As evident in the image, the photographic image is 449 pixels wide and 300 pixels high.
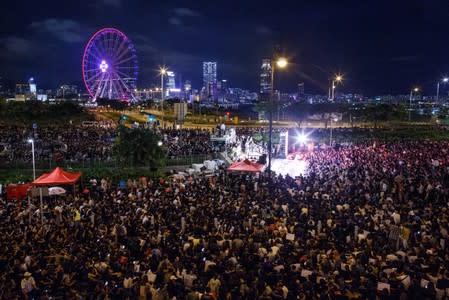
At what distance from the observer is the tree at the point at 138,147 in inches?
902

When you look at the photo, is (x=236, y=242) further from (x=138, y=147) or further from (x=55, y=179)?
(x=138, y=147)

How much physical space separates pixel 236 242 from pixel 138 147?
1330 cm

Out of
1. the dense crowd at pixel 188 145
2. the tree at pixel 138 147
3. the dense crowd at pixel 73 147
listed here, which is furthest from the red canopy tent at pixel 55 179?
the dense crowd at pixel 188 145

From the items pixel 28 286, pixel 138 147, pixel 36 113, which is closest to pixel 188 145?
pixel 138 147

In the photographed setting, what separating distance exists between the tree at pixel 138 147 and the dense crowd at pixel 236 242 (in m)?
4.75

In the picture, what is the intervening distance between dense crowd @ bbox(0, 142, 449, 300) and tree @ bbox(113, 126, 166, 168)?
15.6 ft

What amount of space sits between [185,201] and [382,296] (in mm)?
8829

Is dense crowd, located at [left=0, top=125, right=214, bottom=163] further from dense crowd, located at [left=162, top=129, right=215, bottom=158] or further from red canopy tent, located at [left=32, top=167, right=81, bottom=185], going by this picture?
red canopy tent, located at [left=32, top=167, right=81, bottom=185]

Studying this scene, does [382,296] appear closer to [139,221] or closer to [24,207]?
[139,221]

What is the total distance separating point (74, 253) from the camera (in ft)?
34.3

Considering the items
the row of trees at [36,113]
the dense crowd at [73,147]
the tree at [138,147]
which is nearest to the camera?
the tree at [138,147]

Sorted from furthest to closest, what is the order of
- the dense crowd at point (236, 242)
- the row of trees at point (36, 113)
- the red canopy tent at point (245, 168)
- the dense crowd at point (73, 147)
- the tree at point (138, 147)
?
the row of trees at point (36, 113) < the dense crowd at point (73, 147) < the tree at point (138, 147) < the red canopy tent at point (245, 168) < the dense crowd at point (236, 242)

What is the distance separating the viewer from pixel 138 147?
22906mm

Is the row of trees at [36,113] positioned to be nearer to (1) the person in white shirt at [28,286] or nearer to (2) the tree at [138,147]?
(2) the tree at [138,147]
